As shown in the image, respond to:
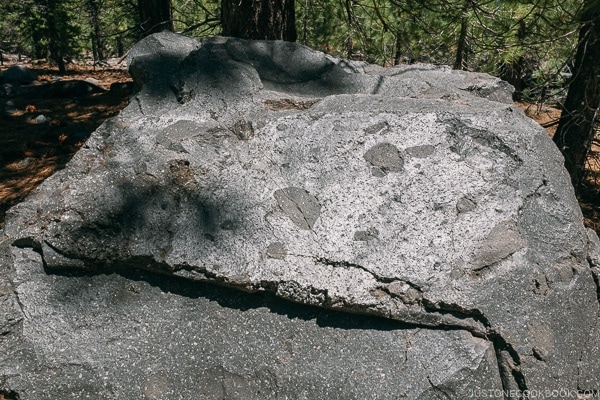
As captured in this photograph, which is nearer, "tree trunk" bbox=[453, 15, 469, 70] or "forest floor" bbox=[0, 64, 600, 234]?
"tree trunk" bbox=[453, 15, 469, 70]

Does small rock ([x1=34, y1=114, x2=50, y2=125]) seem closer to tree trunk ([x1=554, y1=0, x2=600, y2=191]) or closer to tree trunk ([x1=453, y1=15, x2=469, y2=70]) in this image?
tree trunk ([x1=453, y1=15, x2=469, y2=70])

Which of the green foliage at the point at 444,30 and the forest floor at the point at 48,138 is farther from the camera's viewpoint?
the forest floor at the point at 48,138

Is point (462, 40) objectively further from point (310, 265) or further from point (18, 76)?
point (18, 76)

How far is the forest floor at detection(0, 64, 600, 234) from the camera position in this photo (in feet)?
15.5

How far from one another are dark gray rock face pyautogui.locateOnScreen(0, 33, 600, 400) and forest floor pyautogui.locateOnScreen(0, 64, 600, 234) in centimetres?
227

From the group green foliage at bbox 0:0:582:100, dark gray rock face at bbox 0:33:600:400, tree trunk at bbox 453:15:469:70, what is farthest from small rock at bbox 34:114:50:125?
tree trunk at bbox 453:15:469:70

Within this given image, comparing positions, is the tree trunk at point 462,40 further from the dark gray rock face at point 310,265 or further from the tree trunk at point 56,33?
the tree trunk at point 56,33

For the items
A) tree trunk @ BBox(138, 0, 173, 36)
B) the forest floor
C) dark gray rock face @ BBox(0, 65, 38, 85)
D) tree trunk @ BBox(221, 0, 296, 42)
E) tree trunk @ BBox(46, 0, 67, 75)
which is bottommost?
dark gray rock face @ BBox(0, 65, 38, 85)

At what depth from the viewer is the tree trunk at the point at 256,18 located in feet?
12.0

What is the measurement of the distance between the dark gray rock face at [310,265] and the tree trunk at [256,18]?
1.53 m

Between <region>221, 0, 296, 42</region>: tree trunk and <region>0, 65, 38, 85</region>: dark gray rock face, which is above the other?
<region>221, 0, 296, 42</region>: tree trunk

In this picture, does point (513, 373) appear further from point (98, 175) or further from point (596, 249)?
point (98, 175)

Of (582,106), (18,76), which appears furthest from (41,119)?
(582,106)

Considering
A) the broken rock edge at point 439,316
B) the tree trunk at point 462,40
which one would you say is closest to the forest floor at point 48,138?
the tree trunk at point 462,40
